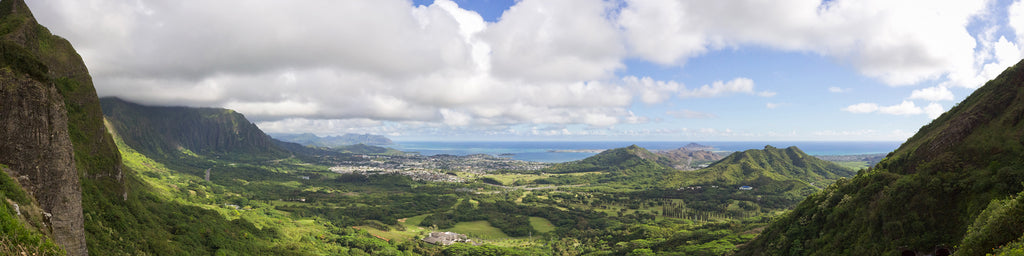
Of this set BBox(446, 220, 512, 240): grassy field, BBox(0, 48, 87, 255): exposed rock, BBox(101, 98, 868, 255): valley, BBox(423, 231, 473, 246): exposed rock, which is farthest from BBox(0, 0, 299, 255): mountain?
BBox(446, 220, 512, 240): grassy field

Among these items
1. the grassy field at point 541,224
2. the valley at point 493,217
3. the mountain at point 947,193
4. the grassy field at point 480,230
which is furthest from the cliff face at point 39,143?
the grassy field at point 541,224

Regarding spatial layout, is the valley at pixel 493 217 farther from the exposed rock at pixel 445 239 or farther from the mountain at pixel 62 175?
the mountain at pixel 62 175

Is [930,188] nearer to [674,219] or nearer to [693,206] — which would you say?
[674,219]

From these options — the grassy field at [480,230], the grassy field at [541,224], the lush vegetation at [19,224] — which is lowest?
the grassy field at [480,230]

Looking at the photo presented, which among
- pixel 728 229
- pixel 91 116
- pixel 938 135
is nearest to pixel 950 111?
pixel 938 135

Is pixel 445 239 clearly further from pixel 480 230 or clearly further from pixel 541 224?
pixel 541 224

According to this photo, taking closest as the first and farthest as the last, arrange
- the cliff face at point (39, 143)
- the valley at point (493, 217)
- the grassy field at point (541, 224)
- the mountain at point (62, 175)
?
the mountain at point (62, 175), the cliff face at point (39, 143), the valley at point (493, 217), the grassy field at point (541, 224)

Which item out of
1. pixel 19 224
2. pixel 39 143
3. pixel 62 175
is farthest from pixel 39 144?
pixel 19 224
